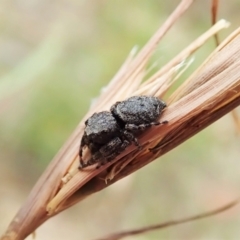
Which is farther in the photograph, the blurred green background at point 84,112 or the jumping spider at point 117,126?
the blurred green background at point 84,112

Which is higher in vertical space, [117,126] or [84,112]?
[84,112]

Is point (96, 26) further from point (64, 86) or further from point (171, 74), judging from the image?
point (171, 74)

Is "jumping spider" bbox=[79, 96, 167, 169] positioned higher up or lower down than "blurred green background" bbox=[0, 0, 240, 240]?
lower down

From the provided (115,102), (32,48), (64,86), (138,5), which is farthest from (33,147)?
(115,102)

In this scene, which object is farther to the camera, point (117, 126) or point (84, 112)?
point (84, 112)

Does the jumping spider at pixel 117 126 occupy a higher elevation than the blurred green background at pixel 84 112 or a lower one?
lower
